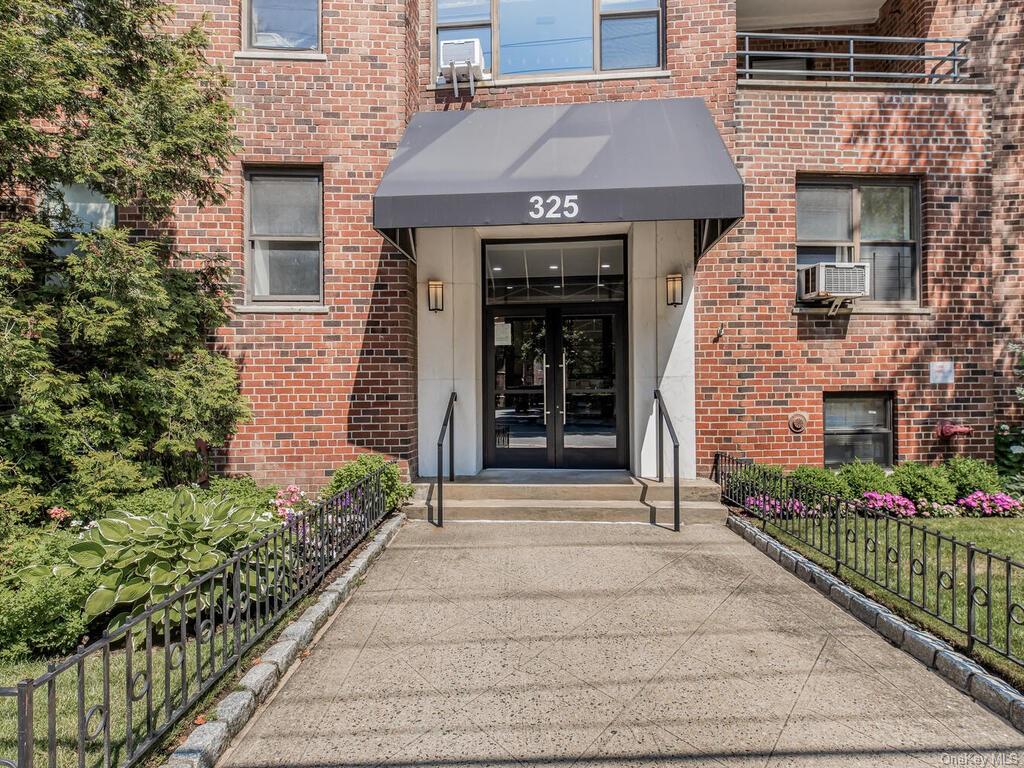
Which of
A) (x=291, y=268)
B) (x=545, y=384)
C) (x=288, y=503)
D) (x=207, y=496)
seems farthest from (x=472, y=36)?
(x=207, y=496)

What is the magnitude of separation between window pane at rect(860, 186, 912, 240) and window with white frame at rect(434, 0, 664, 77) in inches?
141

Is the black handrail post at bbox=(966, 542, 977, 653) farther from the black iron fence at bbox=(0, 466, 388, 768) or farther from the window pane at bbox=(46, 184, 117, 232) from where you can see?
the window pane at bbox=(46, 184, 117, 232)

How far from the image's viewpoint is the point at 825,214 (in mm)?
8008

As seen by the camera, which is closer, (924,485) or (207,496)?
(207,496)

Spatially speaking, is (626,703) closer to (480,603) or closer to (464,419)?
(480,603)

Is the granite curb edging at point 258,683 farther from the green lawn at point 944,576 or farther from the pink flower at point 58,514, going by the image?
the green lawn at point 944,576

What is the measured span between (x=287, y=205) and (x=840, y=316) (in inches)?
304

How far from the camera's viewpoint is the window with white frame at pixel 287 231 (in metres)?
7.71

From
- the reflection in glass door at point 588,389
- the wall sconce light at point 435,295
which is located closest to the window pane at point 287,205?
the wall sconce light at point 435,295

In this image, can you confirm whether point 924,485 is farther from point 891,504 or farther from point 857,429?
point 857,429

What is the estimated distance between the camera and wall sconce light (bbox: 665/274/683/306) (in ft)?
25.3

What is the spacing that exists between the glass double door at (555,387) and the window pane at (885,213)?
11.9ft

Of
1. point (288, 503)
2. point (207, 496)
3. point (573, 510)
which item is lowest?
point (573, 510)

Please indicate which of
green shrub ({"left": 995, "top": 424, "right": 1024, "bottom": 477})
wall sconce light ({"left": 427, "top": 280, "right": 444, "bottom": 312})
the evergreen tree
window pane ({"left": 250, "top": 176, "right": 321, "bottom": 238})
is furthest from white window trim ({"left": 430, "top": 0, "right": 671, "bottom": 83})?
green shrub ({"left": 995, "top": 424, "right": 1024, "bottom": 477})
